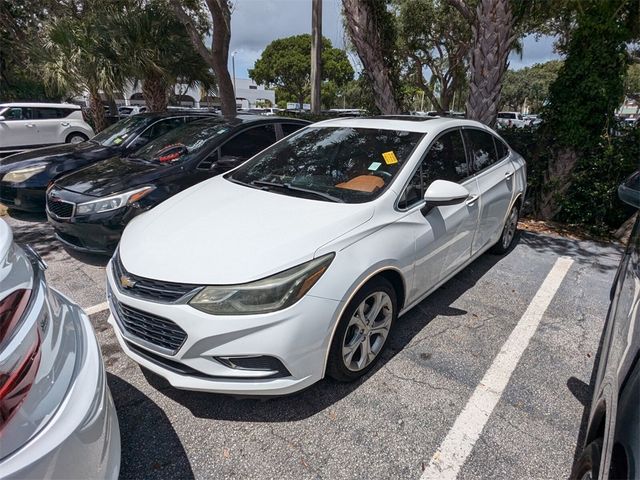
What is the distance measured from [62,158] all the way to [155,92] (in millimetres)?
5311

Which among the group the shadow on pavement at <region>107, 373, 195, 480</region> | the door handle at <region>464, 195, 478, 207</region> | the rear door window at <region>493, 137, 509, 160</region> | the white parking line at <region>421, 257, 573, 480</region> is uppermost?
the rear door window at <region>493, 137, 509, 160</region>

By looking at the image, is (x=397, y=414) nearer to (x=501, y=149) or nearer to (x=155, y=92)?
(x=501, y=149)

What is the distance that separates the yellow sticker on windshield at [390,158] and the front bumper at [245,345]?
4.21ft

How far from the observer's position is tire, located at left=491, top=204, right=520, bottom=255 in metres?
4.54

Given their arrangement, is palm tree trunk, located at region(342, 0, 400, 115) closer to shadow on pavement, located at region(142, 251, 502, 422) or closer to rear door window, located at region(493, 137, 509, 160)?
rear door window, located at region(493, 137, 509, 160)

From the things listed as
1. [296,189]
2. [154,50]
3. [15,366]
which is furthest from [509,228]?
[154,50]

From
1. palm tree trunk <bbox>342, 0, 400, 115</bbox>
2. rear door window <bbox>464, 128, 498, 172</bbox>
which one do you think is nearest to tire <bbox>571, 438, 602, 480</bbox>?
rear door window <bbox>464, 128, 498, 172</bbox>

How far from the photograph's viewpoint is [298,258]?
2125mm

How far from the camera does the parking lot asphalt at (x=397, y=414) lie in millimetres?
2031

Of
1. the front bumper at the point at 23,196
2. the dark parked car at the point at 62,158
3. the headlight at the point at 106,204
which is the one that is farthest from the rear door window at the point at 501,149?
the front bumper at the point at 23,196

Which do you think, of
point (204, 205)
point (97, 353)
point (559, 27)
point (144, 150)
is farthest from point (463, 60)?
point (97, 353)

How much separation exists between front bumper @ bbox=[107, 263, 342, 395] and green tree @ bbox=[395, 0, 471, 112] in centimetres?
1694

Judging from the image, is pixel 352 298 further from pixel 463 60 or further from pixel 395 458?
pixel 463 60

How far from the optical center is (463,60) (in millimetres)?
19875
